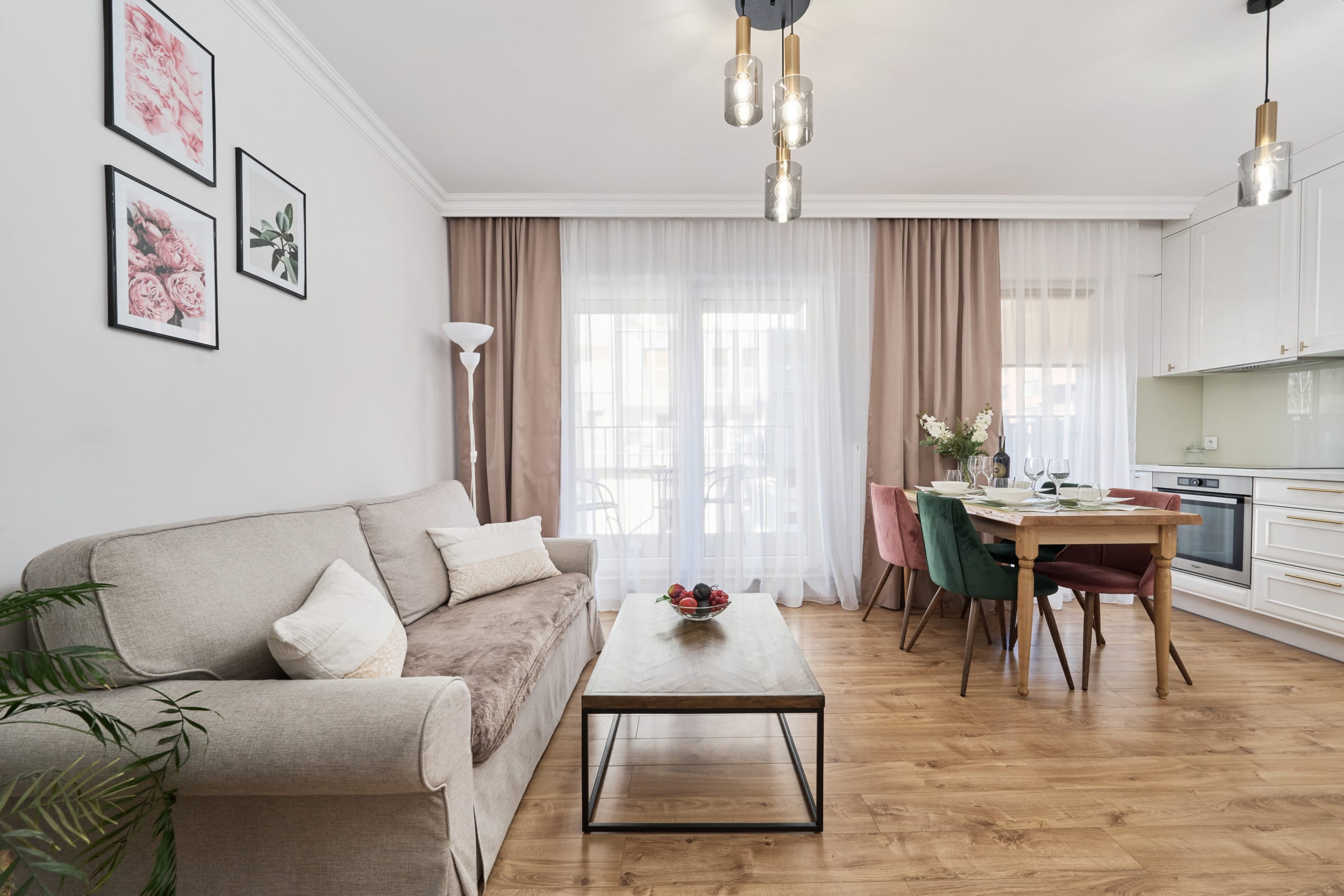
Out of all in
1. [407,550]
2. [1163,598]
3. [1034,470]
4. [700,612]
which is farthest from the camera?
[1034,470]

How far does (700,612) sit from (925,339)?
2705 mm

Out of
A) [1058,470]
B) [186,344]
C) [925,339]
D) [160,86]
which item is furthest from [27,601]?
[925,339]

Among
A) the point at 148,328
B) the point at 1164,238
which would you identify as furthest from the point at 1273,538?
the point at 148,328

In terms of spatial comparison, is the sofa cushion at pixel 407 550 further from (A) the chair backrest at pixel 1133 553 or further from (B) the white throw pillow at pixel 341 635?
(A) the chair backrest at pixel 1133 553

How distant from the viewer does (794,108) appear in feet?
5.74

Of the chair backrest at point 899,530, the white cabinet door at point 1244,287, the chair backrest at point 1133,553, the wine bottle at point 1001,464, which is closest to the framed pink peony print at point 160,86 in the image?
the chair backrest at point 899,530

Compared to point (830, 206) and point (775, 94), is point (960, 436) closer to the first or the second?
point (830, 206)

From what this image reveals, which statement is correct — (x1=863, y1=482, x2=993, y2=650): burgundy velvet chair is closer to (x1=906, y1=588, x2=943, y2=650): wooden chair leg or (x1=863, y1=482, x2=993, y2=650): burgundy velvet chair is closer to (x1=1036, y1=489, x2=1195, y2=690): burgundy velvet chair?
(x1=906, y1=588, x2=943, y2=650): wooden chair leg

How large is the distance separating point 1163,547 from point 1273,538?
129cm

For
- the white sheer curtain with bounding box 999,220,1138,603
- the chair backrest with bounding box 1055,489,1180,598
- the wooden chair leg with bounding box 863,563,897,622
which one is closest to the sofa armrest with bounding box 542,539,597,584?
the wooden chair leg with bounding box 863,563,897,622

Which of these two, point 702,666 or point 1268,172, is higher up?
point 1268,172

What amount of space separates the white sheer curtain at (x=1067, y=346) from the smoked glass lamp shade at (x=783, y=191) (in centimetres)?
254

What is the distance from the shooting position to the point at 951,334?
401cm

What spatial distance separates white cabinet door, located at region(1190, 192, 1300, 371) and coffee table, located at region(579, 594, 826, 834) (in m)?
3.44
